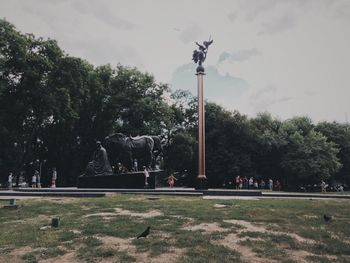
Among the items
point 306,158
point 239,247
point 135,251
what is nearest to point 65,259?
point 135,251

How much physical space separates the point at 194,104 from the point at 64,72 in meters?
21.7

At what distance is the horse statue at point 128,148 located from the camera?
1091 inches

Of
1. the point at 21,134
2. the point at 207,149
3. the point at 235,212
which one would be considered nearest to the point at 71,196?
the point at 235,212

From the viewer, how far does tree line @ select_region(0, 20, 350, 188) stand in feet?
127

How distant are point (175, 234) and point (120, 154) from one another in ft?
58.5

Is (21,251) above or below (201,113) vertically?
below

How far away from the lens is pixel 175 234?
10.5m

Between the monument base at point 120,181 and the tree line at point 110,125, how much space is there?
14891 mm

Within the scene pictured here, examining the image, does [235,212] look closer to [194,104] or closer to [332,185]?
[194,104]

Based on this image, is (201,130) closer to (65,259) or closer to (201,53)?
(201,53)

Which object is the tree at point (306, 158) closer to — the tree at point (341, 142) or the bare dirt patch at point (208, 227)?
the tree at point (341, 142)

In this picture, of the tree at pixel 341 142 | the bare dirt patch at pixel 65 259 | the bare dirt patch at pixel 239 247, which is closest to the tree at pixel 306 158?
the tree at pixel 341 142

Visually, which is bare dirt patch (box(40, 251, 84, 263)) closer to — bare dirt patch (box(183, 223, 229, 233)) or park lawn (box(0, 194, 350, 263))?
park lawn (box(0, 194, 350, 263))

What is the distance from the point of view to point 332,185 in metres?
67.8
